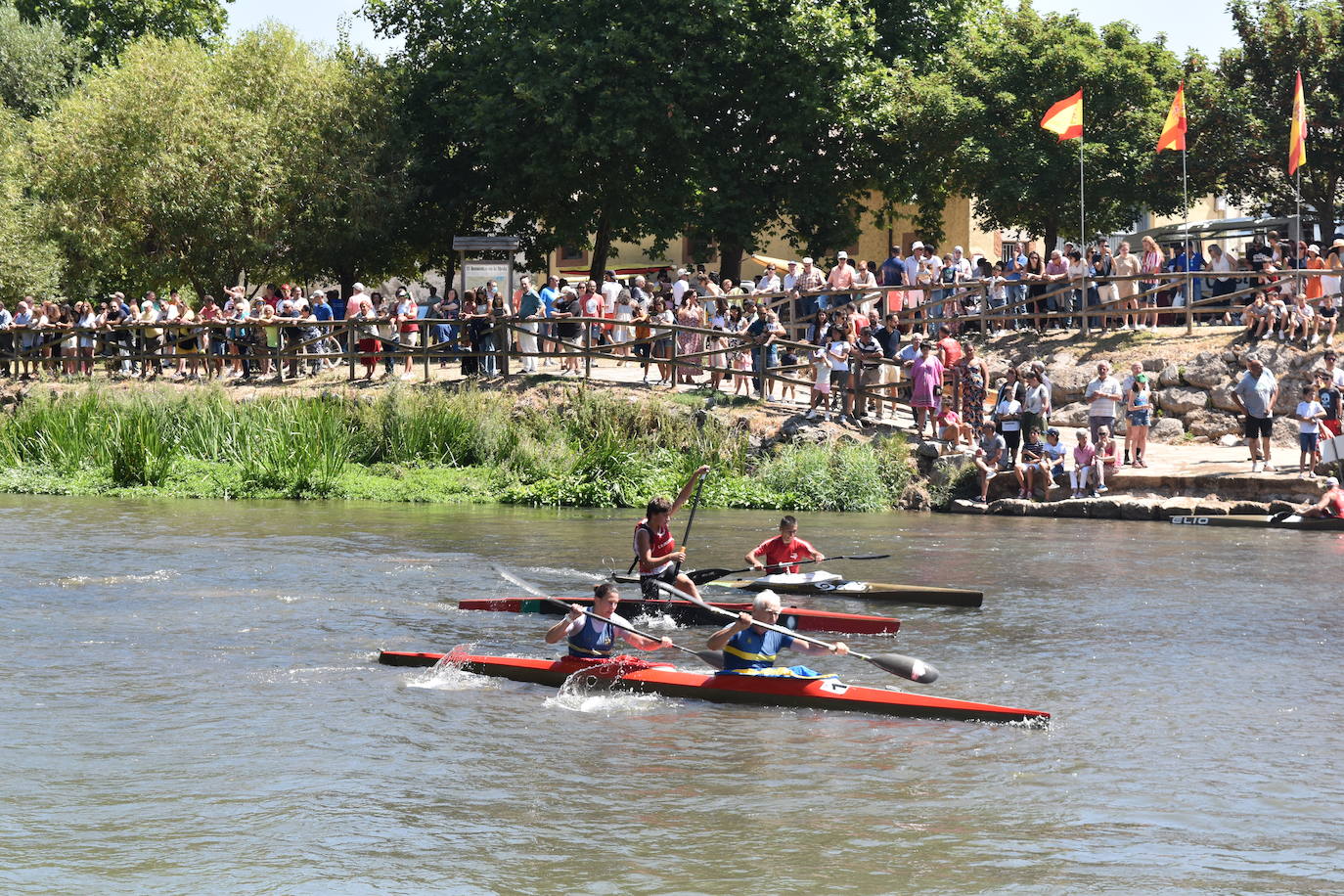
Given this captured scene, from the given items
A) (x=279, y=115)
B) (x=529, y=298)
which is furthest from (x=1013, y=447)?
(x=279, y=115)

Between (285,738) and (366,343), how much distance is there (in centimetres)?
2022

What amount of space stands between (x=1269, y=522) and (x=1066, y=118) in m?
10.3

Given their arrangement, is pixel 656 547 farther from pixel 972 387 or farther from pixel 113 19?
pixel 113 19

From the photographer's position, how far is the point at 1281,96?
3725 cm

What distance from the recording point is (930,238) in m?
42.4

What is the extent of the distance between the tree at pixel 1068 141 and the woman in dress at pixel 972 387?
443 inches

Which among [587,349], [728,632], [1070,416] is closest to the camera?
[728,632]

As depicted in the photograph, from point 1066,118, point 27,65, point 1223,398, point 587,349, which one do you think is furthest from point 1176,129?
point 27,65

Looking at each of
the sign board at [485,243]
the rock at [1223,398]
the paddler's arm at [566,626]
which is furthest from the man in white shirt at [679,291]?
the paddler's arm at [566,626]

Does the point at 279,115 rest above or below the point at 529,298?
above

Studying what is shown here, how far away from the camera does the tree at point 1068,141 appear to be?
36.6 metres

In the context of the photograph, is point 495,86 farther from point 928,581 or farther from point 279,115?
point 928,581

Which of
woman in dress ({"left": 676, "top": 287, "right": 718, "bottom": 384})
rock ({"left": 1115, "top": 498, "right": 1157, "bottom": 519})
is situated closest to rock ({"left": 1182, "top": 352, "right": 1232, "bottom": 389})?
rock ({"left": 1115, "top": 498, "right": 1157, "bottom": 519})

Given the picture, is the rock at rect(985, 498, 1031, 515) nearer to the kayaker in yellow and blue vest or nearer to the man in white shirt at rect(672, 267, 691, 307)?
the man in white shirt at rect(672, 267, 691, 307)
